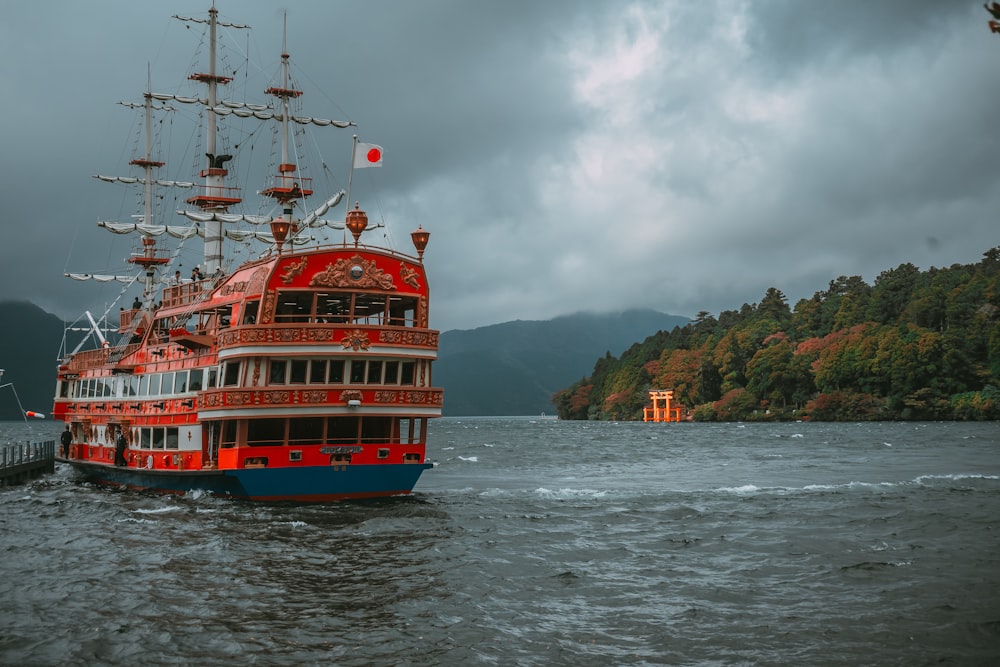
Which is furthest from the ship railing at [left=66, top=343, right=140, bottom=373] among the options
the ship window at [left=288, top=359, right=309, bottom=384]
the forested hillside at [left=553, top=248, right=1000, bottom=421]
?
the forested hillside at [left=553, top=248, right=1000, bottom=421]

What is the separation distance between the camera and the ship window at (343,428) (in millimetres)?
38406

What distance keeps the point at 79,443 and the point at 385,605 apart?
132 ft

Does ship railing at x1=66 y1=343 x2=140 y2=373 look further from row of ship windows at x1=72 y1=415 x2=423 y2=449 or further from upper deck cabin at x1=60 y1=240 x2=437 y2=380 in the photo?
row of ship windows at x1=72 y1=415 x2=423 y2=449

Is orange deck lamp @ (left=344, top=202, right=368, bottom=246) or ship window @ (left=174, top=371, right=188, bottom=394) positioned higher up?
orange deck lamp @ (left=344, top=202, right=368, bottom=246)

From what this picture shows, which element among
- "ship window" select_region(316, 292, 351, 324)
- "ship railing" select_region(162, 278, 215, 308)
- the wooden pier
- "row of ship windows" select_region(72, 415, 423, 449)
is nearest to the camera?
"row of ship windows" select_region(72, 415, 423, 449)

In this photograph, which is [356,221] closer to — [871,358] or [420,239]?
[420,239]

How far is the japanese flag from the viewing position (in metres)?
41.2

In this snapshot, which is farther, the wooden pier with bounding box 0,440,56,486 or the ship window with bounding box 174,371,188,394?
the wooden pier with bounding box 0,440,56,486

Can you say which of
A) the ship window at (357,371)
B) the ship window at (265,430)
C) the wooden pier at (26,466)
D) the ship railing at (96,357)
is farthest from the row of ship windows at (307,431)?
the wooden pier at (26,466)

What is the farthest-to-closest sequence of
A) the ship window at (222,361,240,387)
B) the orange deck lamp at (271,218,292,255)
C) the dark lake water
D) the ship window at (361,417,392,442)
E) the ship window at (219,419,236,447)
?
the ship window at (361,417,392,442), the ship window at (219,419,236,447), the ship window at (222,361,240,387), the orange deck lamp at (271,218,292,255), the dark lake water

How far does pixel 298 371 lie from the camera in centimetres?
3662

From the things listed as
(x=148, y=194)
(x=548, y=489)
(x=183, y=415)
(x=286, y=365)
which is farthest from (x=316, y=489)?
(x=148, y=194)

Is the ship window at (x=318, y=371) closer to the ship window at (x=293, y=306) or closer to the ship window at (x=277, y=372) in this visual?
the ship window at (x=277, y=372)

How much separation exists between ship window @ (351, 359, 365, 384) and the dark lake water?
450 centimetres
